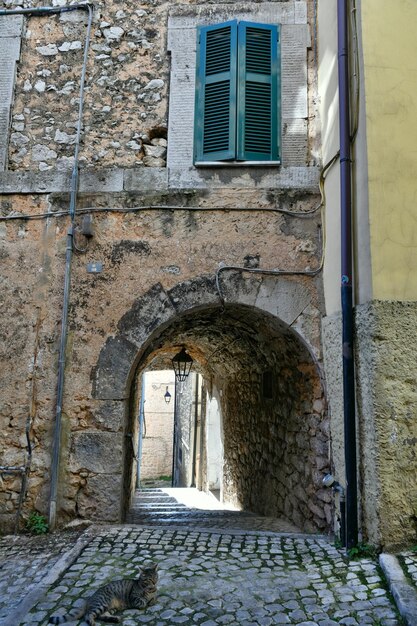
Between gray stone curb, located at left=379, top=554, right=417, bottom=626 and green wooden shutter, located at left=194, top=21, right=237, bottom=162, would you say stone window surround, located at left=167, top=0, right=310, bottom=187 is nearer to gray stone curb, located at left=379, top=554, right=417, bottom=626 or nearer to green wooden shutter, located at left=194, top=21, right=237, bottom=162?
green wooden shutter, located at left=194, top=21, right=237, bottom=162

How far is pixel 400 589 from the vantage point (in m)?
2.95

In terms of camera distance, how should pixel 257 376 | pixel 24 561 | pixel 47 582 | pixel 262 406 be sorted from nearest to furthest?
pixel 47 582
pixel 24 561
pixel 262 406
pixel 257 376

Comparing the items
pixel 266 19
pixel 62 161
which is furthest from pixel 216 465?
pixel 266 19

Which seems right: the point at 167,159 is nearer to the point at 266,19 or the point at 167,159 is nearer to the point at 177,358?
the point at 266,19

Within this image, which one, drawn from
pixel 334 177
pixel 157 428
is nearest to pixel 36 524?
pixel 334 177

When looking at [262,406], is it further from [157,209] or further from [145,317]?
[157,209]

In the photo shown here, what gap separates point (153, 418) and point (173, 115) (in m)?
17.1

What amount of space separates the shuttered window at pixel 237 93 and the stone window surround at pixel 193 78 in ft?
0.24

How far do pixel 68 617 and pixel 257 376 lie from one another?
4.23 metres

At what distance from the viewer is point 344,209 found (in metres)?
4.01

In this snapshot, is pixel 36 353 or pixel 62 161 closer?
pixel 36 353

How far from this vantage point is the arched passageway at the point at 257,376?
4582 mm

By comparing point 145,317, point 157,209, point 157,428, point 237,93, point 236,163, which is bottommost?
point 157,428

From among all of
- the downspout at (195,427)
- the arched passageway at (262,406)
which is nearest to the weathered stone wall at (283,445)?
the arched passageway at (262,406)
